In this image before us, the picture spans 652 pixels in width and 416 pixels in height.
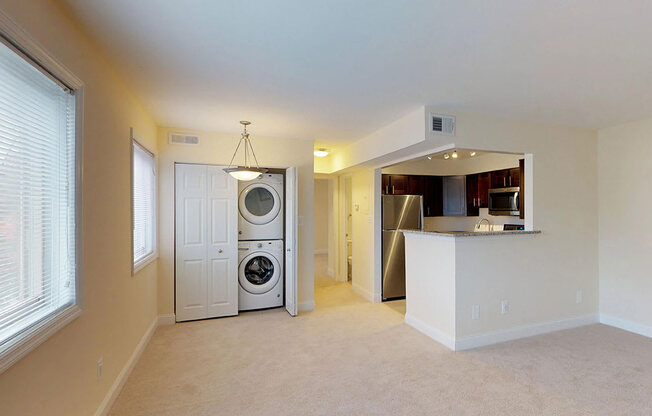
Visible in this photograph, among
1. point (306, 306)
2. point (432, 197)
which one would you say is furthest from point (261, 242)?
point (432, 197)

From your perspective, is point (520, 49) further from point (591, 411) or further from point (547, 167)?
point (591, 411)

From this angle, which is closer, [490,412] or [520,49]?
[520,49]

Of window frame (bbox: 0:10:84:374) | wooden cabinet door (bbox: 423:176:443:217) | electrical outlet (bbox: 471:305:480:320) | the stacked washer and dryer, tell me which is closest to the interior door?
the stacked washer and dryer

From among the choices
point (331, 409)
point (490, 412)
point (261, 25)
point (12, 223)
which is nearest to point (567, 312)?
point (490, 412)

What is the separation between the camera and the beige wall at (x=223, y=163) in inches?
151

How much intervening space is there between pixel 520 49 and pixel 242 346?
3464 mm

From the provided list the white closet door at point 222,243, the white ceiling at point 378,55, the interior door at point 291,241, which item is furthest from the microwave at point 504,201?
the white closet door at point 222,243

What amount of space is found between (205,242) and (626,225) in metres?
5.17

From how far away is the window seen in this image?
309 cm

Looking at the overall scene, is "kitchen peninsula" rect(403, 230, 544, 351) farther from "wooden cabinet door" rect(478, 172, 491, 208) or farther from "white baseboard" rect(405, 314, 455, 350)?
"wooden cabinet door" rect(478, 172, 491, 208)

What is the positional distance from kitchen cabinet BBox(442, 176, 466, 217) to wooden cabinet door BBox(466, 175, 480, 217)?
0.07 metres

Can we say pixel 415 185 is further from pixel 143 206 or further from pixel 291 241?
pixel 143 206

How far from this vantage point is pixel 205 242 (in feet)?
13.2

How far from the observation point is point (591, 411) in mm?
2176
